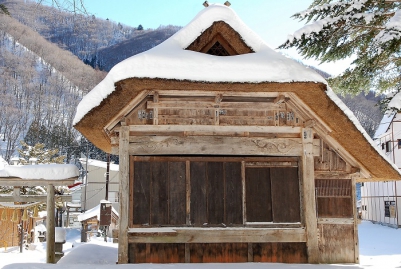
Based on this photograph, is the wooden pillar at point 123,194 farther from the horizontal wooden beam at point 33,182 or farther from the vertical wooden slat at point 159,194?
the horizontal wooden beam at point 33,182

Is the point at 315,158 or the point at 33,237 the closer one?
the point at 315,158

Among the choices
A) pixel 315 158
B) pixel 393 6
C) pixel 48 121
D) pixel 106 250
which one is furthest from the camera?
pixel 48 121

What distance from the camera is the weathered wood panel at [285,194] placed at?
8.20 metres

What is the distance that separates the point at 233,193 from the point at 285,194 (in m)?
1.13

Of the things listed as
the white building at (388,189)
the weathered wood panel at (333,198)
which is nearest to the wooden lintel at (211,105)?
the weathered wood panel at (333,198)

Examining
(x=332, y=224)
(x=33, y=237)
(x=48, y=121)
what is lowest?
(x=33, y=237)

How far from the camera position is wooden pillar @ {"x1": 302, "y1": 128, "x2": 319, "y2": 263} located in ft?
26.3

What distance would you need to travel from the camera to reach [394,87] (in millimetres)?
10469

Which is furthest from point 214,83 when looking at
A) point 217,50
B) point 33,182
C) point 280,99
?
point 33,182

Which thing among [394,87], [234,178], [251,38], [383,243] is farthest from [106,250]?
[383,243]

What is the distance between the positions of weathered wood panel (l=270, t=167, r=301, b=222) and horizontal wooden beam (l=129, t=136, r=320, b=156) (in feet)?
1.36

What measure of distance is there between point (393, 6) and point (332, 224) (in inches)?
216

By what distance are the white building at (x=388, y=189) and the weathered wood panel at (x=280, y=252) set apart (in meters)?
21.3

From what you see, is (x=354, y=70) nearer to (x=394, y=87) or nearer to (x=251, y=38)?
(x=394, y=87)
